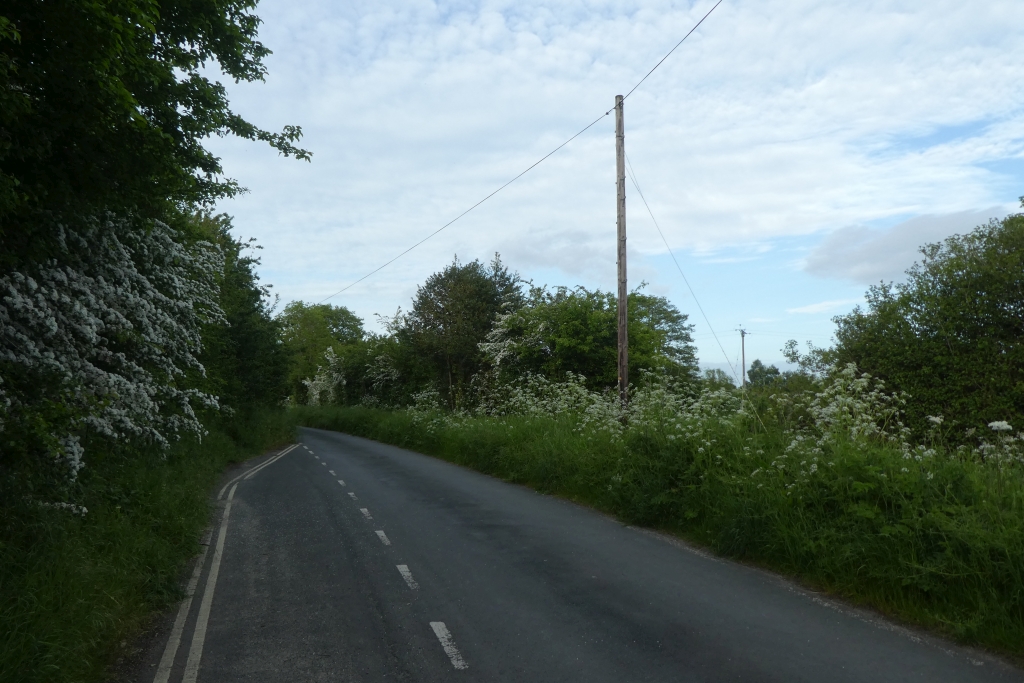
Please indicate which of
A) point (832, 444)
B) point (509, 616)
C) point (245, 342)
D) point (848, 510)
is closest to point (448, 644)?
point (509, 616)

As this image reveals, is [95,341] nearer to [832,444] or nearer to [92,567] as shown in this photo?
[92,567]

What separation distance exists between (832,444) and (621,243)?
29.9ft

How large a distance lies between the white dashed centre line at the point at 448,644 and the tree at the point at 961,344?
17.3 meters

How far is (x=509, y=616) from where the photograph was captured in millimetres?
7578

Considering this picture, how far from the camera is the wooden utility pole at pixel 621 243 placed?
59.6ft

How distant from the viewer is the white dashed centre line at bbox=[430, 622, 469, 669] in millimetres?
6309

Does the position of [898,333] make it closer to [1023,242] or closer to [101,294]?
[1023,242]

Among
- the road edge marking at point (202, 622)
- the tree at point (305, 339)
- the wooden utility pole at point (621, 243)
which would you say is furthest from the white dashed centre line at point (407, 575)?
the tree at point (305, 339)

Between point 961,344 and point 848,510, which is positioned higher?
point 961,344

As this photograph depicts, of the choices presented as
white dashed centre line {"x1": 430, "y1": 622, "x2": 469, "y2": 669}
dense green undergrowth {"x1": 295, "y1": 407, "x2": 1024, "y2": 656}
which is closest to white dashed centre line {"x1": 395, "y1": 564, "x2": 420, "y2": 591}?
white dashed centre line {"x1": 430, "y1": 622, "x2": 469, "y2": 669}

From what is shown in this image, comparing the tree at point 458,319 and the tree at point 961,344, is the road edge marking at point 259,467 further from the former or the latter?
the tree at point 961,344

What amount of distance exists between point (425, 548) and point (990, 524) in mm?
6753

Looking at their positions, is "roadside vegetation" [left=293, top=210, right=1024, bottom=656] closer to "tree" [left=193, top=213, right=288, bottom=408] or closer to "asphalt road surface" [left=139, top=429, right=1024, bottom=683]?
"asphalt road surface" [left=139, top=429, right=1024, bottom=683]

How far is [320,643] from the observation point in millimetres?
6949
